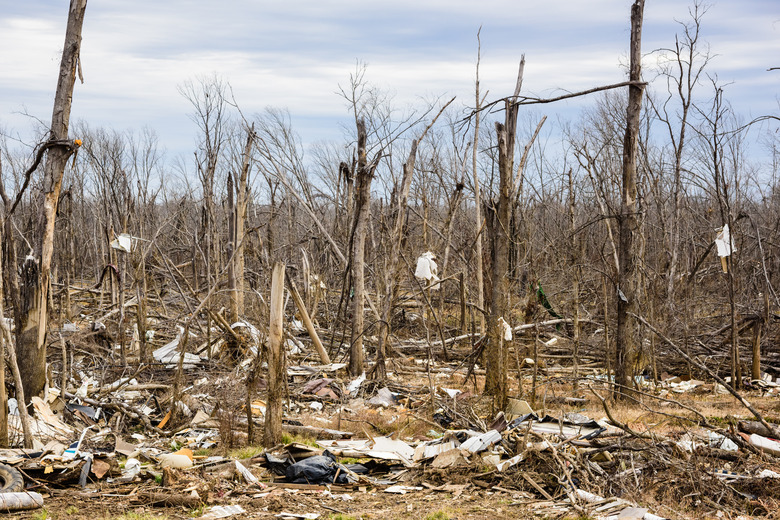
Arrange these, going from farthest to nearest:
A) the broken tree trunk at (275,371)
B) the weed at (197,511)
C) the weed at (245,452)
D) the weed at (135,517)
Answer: the broken tree trunk at (275,371)
the weed at (245,452)
the weed at (197,511)
the weed at (135,517)

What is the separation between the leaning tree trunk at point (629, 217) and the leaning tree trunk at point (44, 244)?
24.9ft

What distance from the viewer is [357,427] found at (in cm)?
906

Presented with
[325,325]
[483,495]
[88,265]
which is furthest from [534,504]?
[88,265]

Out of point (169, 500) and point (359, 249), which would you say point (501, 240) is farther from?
point (169, 500)

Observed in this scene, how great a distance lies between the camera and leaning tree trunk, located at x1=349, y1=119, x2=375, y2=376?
12032 millimetres

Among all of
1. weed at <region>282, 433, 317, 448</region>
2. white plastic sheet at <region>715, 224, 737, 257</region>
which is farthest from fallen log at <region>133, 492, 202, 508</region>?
white plastic sheet at <region>715, 224, 737, 257</region>

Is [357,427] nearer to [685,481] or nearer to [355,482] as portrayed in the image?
[355,482]

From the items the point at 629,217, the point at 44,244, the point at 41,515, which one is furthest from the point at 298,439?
the point at 629,217

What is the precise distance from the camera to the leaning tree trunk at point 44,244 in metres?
8.59

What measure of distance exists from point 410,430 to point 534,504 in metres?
2.94

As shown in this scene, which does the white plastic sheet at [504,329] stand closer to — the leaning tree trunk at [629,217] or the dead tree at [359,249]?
the leaning tree trunk at [629,217]

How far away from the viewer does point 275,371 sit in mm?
7598

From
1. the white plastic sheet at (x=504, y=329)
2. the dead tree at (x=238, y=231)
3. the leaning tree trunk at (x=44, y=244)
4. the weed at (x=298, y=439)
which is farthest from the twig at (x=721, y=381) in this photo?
the dead tree at (x=238, y=231)

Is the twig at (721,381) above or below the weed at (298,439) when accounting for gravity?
above
